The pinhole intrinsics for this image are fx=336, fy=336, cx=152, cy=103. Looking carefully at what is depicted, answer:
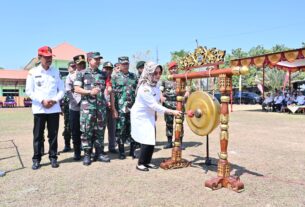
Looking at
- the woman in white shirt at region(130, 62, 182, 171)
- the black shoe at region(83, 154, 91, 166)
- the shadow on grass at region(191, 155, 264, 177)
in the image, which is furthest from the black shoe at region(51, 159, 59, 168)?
the shadow on grass at region(191, 155, 264, 177)

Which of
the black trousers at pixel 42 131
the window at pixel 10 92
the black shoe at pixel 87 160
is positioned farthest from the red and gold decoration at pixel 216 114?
the window at pixel 10 92

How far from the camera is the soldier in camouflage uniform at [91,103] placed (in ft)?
18.5

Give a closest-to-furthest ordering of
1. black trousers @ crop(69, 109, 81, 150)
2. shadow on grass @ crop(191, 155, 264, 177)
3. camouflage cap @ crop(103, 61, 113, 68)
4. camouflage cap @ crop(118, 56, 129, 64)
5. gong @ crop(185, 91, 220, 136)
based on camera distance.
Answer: gong @ crop(185, 91, 220, 136)
shadow on grass @ crop(191, 155, 264, 177)
black trousers @ crop(69, 109, 81, 150)
camouflage cap @ crop(118, 56, 129, 64)
camouflage cap @ crop(103, 61, 113, 68)

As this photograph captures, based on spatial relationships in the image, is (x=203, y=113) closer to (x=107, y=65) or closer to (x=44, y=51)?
(x=107, y=65)

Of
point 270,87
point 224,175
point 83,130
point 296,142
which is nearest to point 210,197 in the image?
point 224,175

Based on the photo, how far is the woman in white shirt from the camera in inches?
203

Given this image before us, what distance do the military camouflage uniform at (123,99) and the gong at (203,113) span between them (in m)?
1.50

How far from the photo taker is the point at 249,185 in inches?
176

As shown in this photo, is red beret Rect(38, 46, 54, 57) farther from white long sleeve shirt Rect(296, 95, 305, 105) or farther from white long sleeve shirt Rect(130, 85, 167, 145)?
white long sleeve shirt Rect(296, 95, 305, 105)

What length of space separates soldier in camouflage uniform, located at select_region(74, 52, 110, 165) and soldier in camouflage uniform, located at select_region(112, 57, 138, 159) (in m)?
0.47

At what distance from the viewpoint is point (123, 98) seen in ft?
20.6

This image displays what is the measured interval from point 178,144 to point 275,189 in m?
1.77

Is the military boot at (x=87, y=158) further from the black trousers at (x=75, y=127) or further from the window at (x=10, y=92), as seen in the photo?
the window at (x=10, y=92)

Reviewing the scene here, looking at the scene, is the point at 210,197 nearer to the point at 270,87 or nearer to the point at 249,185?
the point at 249,185
